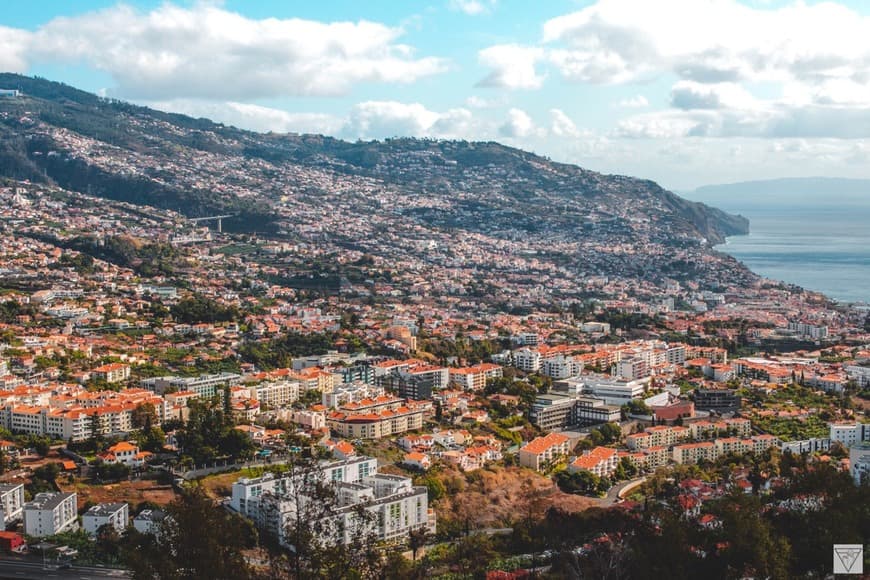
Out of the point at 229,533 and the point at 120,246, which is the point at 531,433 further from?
the point at 120,246

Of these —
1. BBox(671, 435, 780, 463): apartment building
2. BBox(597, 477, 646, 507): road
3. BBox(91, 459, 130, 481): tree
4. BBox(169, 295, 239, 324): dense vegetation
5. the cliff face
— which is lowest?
BBox(597, 477, 646, 507): road

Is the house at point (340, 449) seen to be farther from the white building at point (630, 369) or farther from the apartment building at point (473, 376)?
the white building at point (630, 369)

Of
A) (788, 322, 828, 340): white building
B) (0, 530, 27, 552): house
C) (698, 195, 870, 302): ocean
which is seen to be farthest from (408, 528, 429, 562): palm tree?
(698, 195, 870, 302): ocean

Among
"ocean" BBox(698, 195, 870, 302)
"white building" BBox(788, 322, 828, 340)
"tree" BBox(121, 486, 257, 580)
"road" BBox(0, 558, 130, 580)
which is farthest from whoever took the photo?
"ocean" BBox(698, 195, 870, 302)

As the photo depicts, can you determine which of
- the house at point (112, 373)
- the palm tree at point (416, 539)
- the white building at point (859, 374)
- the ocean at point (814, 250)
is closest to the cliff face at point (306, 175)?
the ocean at point (814, 250)

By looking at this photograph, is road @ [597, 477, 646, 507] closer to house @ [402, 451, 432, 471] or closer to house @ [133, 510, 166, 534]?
house @ [402, 451, 432, 471]

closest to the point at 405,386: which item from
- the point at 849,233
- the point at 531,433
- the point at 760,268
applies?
the point at 531,433

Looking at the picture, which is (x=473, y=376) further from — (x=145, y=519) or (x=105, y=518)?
(x=105, y=518)
